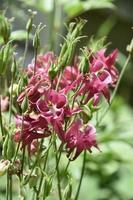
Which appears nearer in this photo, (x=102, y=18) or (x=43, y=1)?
(x=43, y=1)

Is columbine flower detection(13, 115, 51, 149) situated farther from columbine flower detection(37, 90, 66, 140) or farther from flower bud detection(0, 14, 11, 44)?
flower bud detection(0, 14, 11, 44)

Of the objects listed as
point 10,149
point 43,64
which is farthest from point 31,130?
point 43,64

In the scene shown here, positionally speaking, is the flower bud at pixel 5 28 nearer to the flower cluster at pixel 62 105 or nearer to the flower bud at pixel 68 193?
the flower cluster at pixel 62 105

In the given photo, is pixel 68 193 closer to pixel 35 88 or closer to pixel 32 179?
pixel 32 179

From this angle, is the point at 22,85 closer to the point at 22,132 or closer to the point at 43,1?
the point at 22,132

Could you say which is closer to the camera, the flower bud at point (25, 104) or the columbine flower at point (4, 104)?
the flower bud at point (25, 104)

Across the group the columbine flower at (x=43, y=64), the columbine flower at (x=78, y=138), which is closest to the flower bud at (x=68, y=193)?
the columbine flower at (x=78, y=138)

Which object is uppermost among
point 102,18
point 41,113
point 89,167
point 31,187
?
point 41,113

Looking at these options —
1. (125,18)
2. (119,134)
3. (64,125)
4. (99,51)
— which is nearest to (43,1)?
(119,134)
